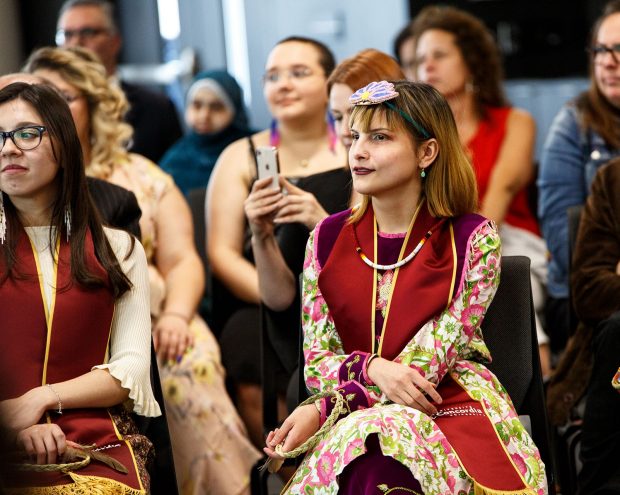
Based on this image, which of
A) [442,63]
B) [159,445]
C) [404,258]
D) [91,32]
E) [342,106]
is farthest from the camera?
[91,32]

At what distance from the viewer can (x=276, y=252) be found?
127 inches

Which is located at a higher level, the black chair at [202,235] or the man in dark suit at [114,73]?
the man in dark suit at [114,73]

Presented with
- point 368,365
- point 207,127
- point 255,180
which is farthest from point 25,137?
point 207,127

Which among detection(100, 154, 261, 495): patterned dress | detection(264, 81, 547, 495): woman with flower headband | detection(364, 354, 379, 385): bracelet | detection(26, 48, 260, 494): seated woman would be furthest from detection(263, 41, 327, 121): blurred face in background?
detection(364, 354, 379, 385): bracelet

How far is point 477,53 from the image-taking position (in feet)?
14.8

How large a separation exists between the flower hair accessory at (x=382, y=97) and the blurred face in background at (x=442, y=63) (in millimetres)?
1667

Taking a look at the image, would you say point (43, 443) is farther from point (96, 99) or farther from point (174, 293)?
point (96, 99)

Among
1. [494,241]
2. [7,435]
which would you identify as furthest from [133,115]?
[7,435]

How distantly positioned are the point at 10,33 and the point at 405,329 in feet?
17.8

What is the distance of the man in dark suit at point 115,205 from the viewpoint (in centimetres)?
316

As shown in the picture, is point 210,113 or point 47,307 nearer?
point 47,307

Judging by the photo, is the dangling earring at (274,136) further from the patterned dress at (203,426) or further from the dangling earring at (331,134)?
the patterned dress at (203,426)

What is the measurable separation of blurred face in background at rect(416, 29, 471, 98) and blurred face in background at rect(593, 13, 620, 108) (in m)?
0.63

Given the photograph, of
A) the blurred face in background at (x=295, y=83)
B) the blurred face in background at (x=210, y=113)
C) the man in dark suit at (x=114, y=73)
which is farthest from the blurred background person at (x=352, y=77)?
the man in dark suit at (x=114, y=73)
